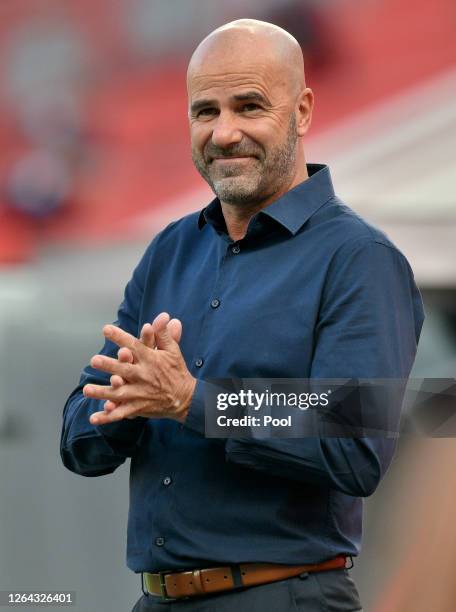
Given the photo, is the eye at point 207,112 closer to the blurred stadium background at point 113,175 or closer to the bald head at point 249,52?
the bald head at point 249,52

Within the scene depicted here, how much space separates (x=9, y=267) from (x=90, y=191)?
1.19ft

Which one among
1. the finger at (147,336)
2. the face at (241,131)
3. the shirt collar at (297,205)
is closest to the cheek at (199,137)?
the face at (241,131)

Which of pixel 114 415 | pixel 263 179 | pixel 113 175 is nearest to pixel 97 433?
pixel 114 415

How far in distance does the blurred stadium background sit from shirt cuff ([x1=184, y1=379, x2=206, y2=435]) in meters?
1.71

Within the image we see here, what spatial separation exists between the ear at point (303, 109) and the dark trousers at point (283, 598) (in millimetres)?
782

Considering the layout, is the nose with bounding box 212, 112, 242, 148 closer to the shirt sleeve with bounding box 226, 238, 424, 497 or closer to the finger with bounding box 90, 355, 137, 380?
the shirt sleeve with bounding box 226, 238, 424, 497

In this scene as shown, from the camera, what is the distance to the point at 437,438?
335 centimetres

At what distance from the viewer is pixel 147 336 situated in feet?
5.57

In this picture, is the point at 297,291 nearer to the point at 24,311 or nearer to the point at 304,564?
the point at 304,564

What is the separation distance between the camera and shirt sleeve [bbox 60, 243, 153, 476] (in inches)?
73.8

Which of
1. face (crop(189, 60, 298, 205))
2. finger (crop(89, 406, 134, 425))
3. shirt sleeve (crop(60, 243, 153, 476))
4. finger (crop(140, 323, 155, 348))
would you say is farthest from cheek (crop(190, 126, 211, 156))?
finger (crop(89, 406, 134, 425))

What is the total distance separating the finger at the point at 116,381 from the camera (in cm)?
168

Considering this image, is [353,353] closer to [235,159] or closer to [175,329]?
[175,329]

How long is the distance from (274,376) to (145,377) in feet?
0.74
